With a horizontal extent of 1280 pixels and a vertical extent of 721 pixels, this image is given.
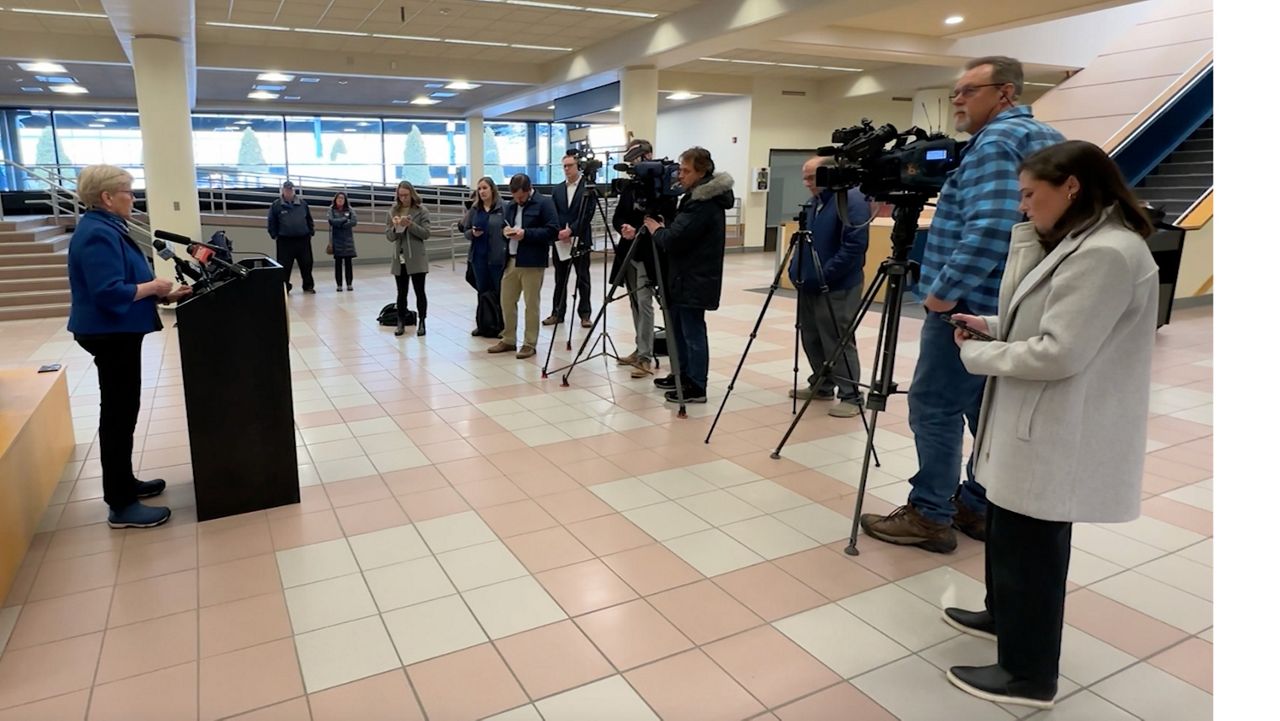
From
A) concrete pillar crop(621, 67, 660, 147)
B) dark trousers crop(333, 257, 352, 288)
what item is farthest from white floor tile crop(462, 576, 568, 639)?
concrete pillar crop(621, 67, 660, 147)

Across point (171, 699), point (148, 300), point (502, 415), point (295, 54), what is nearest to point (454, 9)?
point (295, 54)

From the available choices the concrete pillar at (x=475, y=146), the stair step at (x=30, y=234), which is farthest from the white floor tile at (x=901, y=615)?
the concrete pillar at (x=475, y=146)

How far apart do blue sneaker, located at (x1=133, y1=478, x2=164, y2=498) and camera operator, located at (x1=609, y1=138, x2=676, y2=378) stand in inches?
102

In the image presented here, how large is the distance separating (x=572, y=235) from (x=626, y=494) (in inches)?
113

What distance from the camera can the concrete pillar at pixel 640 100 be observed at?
1122 cm

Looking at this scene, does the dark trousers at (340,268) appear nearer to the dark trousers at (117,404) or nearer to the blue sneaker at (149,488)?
the blue sneaker at (149,488)

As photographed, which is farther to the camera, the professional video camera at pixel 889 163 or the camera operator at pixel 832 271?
the camera operator at pixel 832 271

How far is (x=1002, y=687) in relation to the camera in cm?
212

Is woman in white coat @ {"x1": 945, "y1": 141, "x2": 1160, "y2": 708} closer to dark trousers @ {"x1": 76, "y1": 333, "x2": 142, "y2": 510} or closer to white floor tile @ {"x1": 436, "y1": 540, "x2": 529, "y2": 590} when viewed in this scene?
white floor tile @ {"x1": 436, "y1": 540, "x2": 529, "y2": 590}

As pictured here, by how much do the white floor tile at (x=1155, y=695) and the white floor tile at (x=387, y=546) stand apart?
2.31m

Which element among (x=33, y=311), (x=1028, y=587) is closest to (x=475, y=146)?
(x=33, y=311)

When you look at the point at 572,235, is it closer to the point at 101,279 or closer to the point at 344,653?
the point at 101,279

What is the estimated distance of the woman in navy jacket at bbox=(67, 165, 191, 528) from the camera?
291 centimetres

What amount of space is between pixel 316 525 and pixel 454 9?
307 inches
